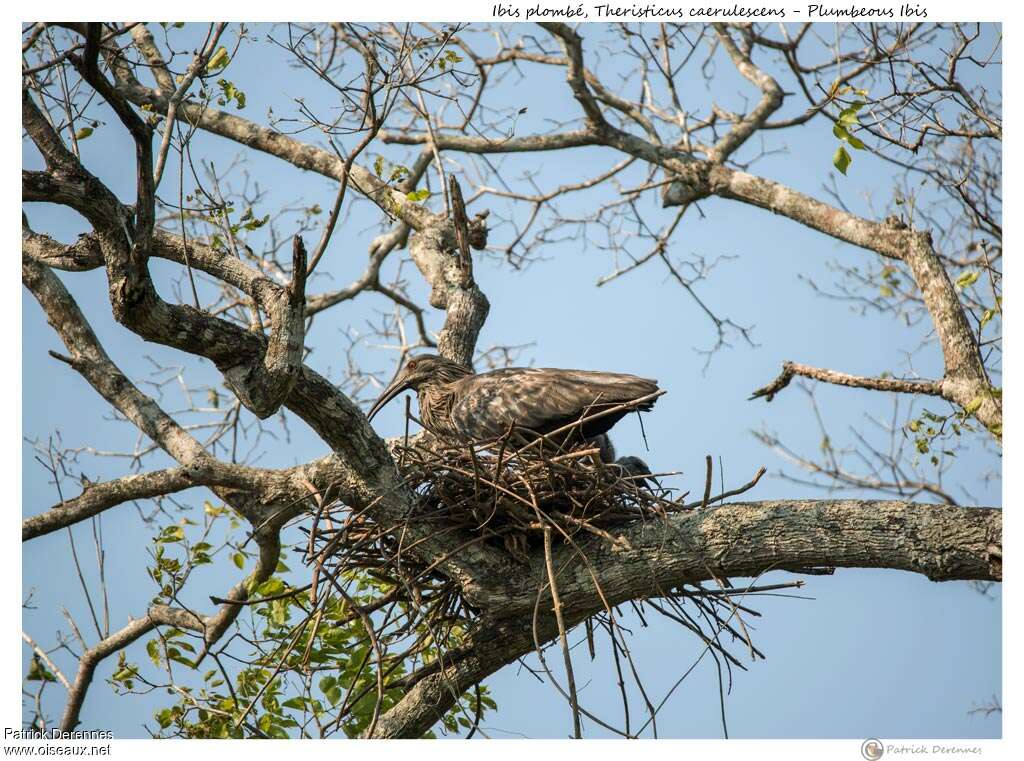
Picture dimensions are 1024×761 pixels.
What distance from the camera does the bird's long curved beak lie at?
8.02m

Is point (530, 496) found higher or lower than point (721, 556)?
higher

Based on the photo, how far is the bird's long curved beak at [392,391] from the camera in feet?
26.3

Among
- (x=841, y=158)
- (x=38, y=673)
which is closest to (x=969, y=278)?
(x=841, y=158)

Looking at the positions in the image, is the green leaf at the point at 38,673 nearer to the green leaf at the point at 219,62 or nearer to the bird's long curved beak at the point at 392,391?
the bird's long curved beak at the point at 392,391

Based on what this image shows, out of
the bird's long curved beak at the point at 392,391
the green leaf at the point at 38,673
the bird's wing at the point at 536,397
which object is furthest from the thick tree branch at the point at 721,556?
the green leaf at the point at 38,673

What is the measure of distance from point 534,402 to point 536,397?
4 centimetres

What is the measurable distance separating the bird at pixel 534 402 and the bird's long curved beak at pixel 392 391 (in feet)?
1.21

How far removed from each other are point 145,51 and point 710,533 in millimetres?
5971

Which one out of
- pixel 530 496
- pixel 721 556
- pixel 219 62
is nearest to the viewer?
pixel 721 556

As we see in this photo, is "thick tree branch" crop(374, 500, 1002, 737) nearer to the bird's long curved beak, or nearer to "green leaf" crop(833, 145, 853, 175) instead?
"green leaf" crop(833, 145, 853, 175)

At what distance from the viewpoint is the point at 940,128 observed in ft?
24.4

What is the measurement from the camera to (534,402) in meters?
6.86

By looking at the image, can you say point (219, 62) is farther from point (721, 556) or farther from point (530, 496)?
point (721, 556)
